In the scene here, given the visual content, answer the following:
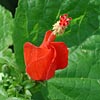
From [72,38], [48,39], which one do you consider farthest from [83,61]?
[48,39]

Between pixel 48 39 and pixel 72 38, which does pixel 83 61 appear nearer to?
pixel 72 38

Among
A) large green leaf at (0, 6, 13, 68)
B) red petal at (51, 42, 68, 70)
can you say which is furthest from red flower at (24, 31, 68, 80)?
large green leaf at (0, 6, 13, 68)

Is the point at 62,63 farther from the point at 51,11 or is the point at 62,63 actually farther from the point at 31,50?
the point at 51,11

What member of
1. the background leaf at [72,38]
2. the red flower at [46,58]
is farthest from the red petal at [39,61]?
the background leaf at [72,38]

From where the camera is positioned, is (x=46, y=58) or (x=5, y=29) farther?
(x=5, y=29)

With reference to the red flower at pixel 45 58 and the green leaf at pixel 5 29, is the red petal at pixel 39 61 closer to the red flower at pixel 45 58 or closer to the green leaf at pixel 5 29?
the red flower at pixel 45 58

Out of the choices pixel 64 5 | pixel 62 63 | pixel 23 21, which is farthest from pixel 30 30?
pixel 62 63

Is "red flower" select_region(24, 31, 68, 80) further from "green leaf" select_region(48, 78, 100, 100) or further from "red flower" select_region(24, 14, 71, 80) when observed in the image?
"green leaf" select_region(48, 78, 100, 100)

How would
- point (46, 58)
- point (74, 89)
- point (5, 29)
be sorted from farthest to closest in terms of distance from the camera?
1. point (5, 29)
2. point (74, 89)
3. point (46, 58)
